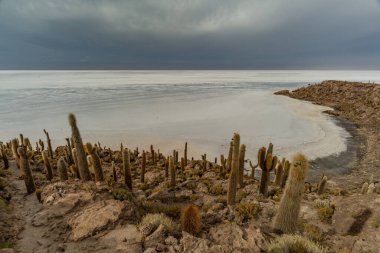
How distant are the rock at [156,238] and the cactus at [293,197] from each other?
349 cm

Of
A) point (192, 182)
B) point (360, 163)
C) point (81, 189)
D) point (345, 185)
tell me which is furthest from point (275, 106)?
point (81, 189)

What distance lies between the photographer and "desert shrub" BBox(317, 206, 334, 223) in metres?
9.18

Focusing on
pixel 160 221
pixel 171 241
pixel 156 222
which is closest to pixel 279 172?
pixel 160 221

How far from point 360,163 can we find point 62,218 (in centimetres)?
2116

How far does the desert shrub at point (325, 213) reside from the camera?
30.1ft

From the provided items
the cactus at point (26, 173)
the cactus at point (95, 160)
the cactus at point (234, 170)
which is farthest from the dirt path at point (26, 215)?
the cactus at point (234, 170)

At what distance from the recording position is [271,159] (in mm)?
10008

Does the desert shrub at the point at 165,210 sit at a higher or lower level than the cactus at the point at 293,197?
lower

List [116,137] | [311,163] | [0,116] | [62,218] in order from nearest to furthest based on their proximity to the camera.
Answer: [62,218] → [311,163] → [116,137] → [0,116]

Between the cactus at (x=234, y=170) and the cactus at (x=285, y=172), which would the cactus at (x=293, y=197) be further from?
the cactus at (x=285, y=172)

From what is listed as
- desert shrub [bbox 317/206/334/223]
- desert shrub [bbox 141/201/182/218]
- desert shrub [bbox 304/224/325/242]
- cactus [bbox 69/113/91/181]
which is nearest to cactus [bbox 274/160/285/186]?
desert shrub [bbox 317/206/334/223]

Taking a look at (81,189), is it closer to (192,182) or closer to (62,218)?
(62,218)

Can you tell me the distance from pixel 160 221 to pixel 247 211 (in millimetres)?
3592

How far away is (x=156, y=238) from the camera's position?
20.8 ft
